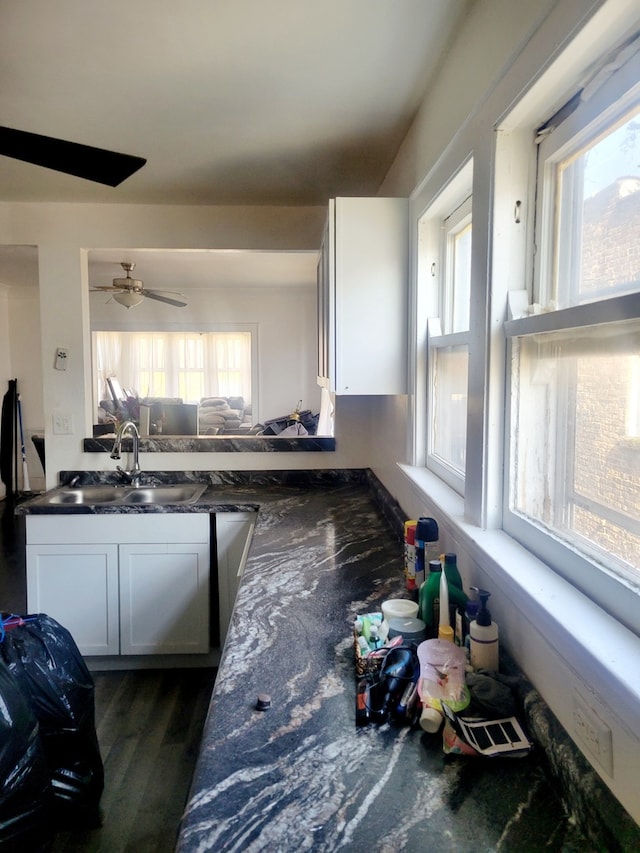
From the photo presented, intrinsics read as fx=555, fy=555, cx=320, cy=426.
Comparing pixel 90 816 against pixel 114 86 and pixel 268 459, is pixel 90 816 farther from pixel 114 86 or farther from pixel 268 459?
pixel 114 86

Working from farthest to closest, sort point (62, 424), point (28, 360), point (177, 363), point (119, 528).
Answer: point (177, 363)
point (28, 360)
point (62, 424)
point (119, 528)

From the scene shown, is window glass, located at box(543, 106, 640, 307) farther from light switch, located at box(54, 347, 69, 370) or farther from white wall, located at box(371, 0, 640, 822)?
light switch, located at box(54, 347, 69, 370)

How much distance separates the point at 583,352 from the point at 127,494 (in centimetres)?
241

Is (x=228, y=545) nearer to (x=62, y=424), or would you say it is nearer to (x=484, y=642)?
(x=62, y=424)

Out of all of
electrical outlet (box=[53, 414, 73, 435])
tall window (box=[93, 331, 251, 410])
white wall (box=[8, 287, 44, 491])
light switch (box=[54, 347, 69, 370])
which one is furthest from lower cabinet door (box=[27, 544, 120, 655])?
tall window (box=[93, 331, 251, 410])

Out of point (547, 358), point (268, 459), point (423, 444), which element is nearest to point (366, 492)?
point (268, 459)

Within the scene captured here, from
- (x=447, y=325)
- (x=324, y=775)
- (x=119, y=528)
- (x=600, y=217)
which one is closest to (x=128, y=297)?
(x=119, y=528)

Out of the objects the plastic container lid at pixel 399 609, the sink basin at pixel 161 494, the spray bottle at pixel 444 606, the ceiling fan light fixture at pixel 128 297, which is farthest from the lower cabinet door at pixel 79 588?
the ceiling fan light fixture at pixel 128 297

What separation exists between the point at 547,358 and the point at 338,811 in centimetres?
88

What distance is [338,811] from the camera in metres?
0.81

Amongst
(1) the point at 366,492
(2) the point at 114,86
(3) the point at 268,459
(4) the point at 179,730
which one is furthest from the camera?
(3) the point at 268,459

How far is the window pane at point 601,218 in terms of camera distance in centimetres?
86

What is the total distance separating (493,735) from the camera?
94cm

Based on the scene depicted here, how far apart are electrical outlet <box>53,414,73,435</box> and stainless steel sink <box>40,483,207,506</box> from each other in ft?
1.04
